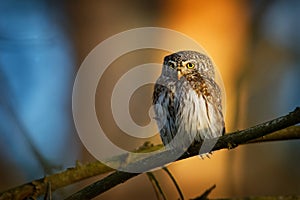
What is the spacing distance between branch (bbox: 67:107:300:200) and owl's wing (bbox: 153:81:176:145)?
80cm

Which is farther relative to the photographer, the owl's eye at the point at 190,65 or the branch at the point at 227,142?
the owl's eye at the point at 190,65

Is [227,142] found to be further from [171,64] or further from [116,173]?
[171,64]

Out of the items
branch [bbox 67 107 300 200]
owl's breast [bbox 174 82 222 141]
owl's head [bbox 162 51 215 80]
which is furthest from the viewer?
owl's head [bbox 162 51 215 80]

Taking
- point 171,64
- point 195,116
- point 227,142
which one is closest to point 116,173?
point 227,142

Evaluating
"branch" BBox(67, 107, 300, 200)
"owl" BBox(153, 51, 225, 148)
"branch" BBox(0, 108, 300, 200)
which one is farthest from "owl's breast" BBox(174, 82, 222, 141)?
"branch" BBox(67, 107, 300, 200)

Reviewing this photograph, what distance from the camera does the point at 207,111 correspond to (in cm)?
298

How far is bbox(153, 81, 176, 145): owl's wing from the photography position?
9.95ft

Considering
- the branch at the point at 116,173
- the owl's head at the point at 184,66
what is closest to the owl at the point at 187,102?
the owl's head at the point at 184,66

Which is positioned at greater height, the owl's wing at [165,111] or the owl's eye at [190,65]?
the owl's eye at [190,65]

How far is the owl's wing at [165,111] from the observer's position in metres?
3.03

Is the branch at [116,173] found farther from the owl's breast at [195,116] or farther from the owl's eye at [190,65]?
the owl's eye at [190,65]

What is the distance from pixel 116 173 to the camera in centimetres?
214

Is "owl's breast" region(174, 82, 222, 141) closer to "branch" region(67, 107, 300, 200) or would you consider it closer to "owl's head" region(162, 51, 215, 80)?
"owl's head" region(162, 51, 215, 80)

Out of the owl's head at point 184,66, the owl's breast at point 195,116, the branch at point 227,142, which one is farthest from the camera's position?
the owl's head at point 184,66
